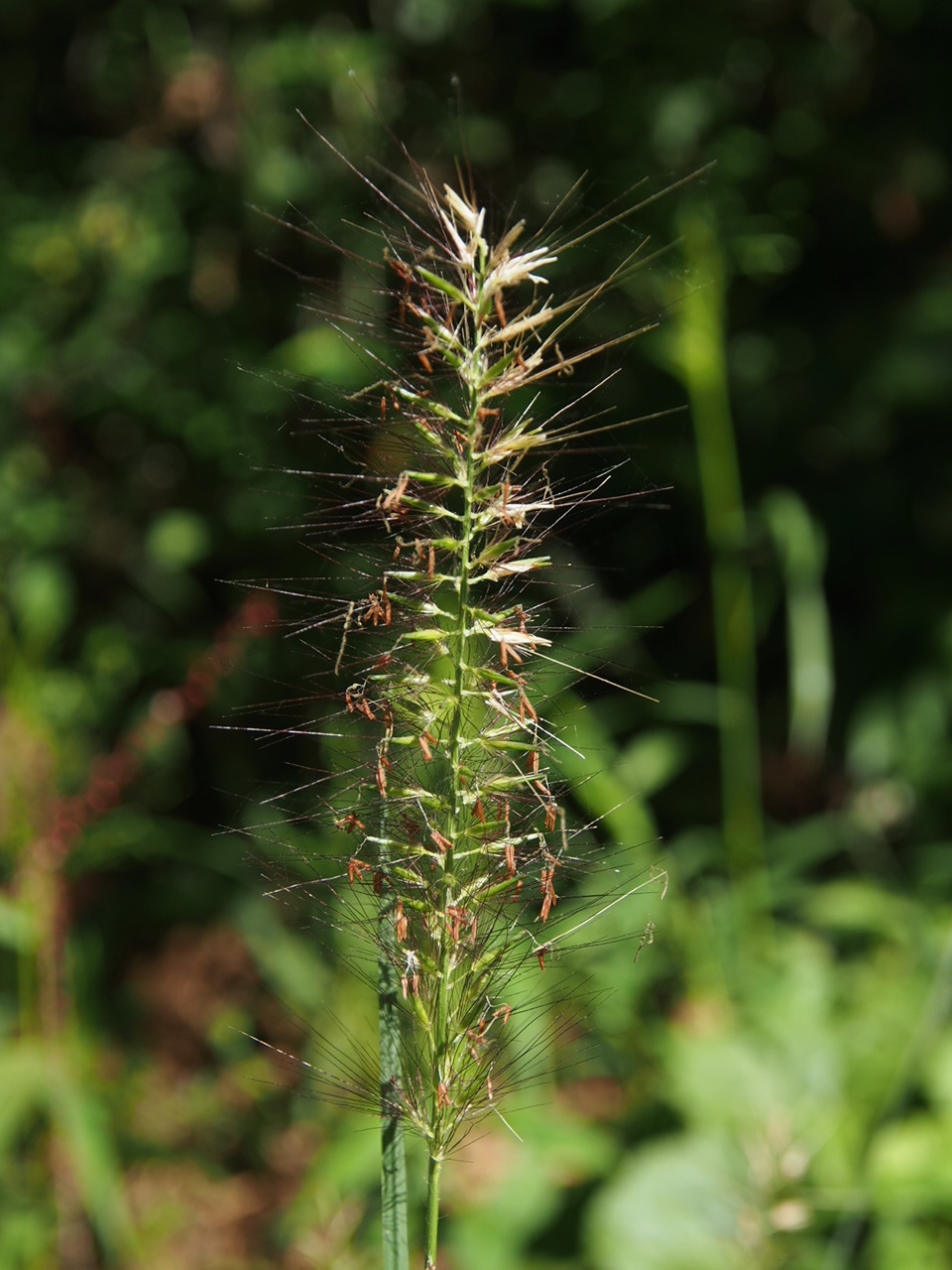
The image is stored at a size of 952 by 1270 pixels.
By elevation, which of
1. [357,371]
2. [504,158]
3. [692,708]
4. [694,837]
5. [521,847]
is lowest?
[521,847]

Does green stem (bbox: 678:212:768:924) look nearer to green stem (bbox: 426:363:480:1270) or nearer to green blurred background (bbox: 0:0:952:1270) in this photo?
green blurred background (bbox: 0:0:952:1270)

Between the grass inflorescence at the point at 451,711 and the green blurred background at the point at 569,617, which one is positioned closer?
the grass inflorescence at the point at 451,711

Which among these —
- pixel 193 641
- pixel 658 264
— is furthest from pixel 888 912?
pixel 193 641

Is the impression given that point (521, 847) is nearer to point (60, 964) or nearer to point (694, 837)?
point (60, 964)

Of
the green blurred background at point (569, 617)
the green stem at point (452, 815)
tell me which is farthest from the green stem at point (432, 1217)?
the green blurred background at point (569, 617)

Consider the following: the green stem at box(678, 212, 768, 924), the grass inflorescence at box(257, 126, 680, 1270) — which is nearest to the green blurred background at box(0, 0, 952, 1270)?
the green stem at box(678, 212, 768, 924)

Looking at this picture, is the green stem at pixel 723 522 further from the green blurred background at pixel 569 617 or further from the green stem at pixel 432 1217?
the green stem at pixel 432 1217

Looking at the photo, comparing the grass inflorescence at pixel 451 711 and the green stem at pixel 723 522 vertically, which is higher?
the green stem at pixel 723 522

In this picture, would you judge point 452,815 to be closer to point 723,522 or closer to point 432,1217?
point 432,1217
